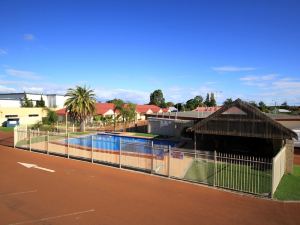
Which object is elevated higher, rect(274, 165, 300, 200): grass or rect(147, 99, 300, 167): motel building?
rect(147, 99, 300, 167): motel building

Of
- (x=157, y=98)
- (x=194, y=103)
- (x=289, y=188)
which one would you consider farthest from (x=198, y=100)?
(x=289, y=188)

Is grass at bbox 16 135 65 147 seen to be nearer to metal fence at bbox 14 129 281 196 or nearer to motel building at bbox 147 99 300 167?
metal fence at bbox 14 129 281 196

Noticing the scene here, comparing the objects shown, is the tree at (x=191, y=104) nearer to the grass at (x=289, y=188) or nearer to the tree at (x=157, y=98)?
the tree at (x=157, y=98)

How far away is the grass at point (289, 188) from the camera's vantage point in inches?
480

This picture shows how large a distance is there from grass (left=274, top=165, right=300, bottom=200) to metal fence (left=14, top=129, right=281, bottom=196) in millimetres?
587

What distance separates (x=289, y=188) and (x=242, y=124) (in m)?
7.20

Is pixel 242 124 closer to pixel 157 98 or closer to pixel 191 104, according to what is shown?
pixel 191 104

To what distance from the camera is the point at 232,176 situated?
535 inches

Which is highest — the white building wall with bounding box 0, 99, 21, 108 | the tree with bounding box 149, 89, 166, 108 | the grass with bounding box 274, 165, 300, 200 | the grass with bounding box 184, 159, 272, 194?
the tree with bounding box 149, 89, 166, 108

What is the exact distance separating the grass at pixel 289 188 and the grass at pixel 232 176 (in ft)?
1.93

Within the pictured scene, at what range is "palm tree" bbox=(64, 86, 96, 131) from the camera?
134 ft

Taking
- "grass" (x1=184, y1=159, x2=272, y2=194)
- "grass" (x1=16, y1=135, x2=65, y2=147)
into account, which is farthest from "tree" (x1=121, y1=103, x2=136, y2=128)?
"grass" (x1=184, y1=159, x2=272, y2=194)

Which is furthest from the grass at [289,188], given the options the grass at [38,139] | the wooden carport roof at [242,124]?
the grass at [38,139]

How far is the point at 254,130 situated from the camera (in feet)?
64.2
